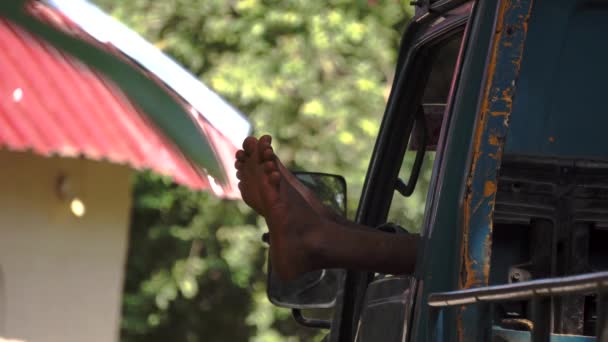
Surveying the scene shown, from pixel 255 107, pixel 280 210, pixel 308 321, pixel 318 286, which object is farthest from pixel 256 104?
pixel 280 210

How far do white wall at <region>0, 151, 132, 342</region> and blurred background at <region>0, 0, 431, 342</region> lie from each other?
81.7 inches

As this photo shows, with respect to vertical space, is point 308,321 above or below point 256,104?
below

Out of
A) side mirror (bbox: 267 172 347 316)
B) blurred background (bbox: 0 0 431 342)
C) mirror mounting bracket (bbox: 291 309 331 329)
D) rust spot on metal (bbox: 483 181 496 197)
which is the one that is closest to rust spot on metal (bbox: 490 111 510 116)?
rust spot on metal (bbox: 483 181 496 197)

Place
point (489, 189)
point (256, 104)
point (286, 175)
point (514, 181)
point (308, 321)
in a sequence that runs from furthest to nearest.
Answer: point (256, 104) → point (308, 321) → point (286, 175) → point (514, 181) → point (489, 189)

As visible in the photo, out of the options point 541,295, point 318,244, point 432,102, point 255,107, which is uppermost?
point 255,107

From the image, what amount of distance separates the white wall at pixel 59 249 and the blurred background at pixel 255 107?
207 centimetres

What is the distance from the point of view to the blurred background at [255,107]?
37.4 ft

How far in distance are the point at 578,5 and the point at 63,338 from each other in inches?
274

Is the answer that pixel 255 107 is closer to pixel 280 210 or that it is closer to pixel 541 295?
pixel 280 210

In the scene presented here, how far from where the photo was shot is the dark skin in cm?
247

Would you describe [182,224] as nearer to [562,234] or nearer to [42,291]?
[42,291]

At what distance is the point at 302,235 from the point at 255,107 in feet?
30.1

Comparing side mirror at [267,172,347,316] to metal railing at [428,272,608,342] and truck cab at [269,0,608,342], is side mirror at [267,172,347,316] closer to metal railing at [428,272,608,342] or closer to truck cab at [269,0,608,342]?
truck cab at [269,0,608,342]

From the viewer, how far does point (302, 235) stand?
8.23ft
